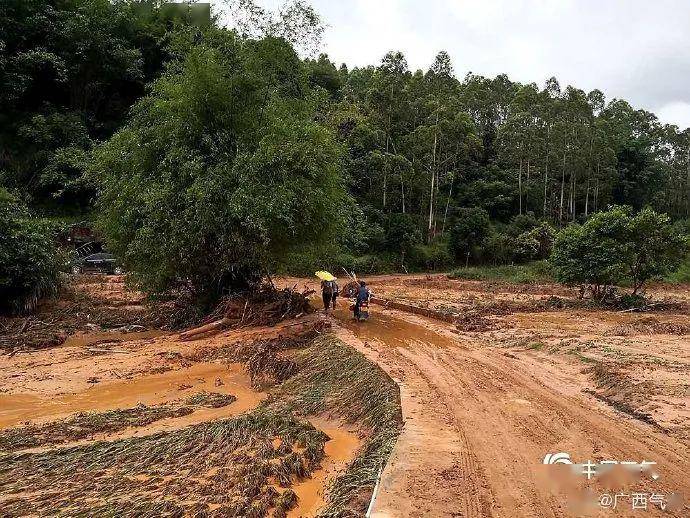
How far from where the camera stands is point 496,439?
628 centimetres

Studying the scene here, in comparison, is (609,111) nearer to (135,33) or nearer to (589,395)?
(135,33)

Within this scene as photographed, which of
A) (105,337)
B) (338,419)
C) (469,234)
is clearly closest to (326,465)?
(338,419)

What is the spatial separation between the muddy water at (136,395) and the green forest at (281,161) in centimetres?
469

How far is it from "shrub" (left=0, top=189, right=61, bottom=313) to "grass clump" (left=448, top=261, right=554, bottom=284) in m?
22.6

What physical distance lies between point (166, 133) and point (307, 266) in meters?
6.47

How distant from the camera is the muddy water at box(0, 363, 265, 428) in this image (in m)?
8.38

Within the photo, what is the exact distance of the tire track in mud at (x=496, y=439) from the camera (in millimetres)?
4797

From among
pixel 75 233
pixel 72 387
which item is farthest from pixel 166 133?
pixel 75 233

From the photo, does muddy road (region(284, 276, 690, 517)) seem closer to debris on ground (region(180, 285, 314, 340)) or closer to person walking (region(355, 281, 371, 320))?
person walking (region(355, 281, 371, 320))

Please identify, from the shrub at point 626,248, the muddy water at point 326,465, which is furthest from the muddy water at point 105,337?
the shrub at point 626,248

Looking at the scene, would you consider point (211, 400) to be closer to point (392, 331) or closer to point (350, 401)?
point (350, 401)

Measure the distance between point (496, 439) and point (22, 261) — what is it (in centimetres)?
1637

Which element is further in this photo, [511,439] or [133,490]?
[511,439]

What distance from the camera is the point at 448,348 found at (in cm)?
1222
